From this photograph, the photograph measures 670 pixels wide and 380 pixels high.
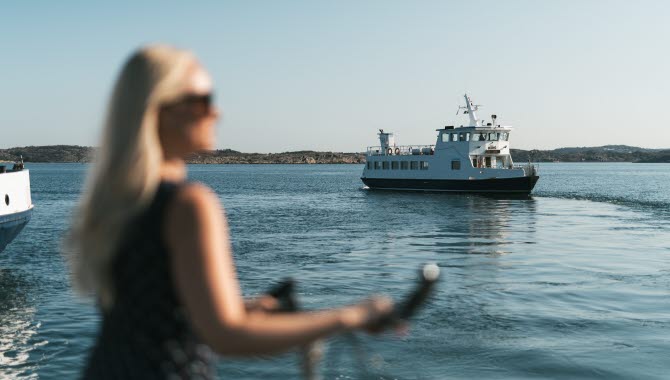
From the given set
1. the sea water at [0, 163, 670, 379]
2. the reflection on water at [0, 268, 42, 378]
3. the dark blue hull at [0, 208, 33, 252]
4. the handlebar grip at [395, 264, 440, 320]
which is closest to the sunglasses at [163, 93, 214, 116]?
the handlebar grip at [395, 264, 440, 320]

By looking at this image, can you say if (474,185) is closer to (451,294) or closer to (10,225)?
(451,294)

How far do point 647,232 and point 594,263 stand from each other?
37.3 ft

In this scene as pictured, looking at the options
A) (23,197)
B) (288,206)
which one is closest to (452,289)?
(23,197)

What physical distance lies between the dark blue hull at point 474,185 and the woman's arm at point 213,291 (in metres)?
51.3

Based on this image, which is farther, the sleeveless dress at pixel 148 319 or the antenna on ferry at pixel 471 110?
the antenna on ferry at pixel 471 110

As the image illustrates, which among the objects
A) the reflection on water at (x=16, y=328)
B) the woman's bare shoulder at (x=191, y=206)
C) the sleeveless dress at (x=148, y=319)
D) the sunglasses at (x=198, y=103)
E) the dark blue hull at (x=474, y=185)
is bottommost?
the reflection on water at (x=16, y=328)

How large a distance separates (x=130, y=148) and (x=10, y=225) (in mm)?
19983

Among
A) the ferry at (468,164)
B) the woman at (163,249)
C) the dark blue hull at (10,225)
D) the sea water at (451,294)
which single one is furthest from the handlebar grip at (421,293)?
the ferry at (468,164)

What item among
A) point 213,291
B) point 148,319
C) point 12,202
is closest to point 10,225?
point 12,202

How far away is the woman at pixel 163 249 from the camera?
1610mm

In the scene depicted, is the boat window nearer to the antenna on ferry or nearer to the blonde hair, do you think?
the antenna on ferry

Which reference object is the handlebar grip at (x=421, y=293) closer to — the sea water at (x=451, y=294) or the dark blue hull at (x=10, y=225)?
the sea water at (x=451, y=294)

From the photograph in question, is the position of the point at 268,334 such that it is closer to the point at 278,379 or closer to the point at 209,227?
the point at 209,227

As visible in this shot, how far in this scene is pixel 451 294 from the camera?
A: 16125 mm
